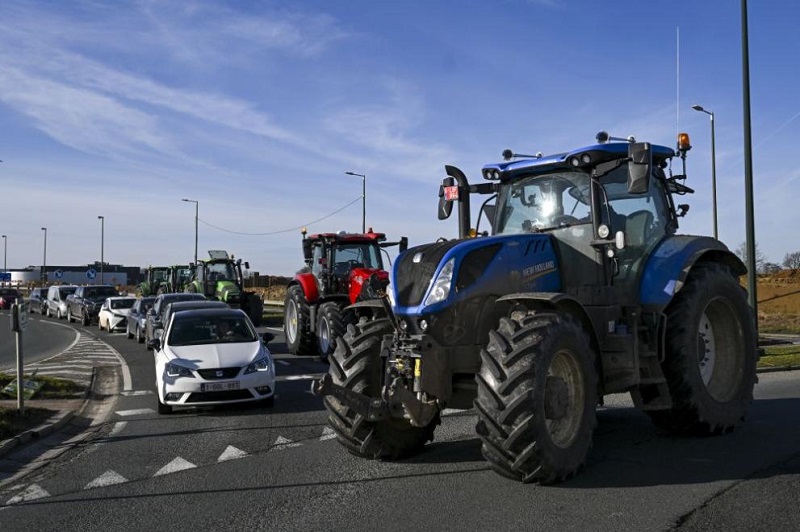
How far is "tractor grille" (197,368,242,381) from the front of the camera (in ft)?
36.3

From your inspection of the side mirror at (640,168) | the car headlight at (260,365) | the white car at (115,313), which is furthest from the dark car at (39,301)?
the side mirror at (640,168)

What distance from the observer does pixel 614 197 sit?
789 centimetres

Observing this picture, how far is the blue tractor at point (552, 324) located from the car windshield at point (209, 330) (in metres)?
5.53

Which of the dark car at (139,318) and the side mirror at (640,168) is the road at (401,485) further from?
the dark car at (139,318)

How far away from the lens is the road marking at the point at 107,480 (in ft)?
23.0

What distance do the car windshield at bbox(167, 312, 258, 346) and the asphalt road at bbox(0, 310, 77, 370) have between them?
307 inches

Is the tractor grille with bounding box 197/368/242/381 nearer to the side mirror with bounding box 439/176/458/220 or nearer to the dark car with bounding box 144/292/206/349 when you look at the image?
the side mirror with bounding box 439/176/458/220

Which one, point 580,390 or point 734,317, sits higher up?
point 734,317

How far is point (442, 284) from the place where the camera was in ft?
21.6

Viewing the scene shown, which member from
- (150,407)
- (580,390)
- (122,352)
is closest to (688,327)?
(580,390)

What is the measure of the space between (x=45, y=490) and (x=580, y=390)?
475 cm

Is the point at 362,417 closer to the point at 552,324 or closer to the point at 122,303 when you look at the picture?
the point at 552,324

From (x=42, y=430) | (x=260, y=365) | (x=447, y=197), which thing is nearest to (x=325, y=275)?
(x=260, y=365)

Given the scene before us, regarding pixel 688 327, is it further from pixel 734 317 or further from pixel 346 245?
pixel 346 245
